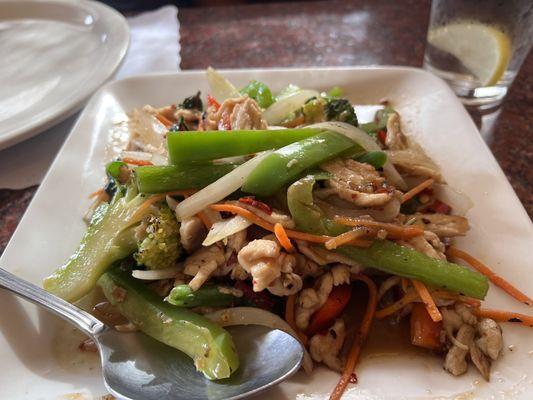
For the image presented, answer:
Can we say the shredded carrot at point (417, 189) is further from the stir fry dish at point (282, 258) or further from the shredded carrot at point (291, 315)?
the shredded carrot at point (291, 315)

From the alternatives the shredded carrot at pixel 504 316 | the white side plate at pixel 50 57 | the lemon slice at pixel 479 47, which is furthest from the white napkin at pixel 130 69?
the shredded carrot at pixel 504 316

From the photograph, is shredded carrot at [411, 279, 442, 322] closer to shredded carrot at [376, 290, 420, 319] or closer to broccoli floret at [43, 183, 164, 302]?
shredded carrot at [376, 290, 420, 319]

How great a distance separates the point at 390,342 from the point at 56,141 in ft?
5.05

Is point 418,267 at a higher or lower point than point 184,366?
higher

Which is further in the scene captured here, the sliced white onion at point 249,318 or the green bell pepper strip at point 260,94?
the green bell pepper strip at point 260,94

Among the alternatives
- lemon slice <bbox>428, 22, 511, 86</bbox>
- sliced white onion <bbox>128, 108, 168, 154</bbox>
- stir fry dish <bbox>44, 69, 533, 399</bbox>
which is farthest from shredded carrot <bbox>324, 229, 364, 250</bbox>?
lemon slice <bbox>428, 22, 511, 86</bbox>

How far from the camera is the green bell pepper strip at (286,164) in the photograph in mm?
1298

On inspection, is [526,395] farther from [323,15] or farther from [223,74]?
[323,15]

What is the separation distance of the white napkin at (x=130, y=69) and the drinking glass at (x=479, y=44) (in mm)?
1288

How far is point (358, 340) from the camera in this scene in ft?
4.03

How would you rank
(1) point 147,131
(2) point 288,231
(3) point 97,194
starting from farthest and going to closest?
(1) point 147,131
(3) point 97,194
(2) point 288,231

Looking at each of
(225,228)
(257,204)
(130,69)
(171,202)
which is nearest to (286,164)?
(257,204)

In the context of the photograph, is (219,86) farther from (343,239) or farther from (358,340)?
(358,340)

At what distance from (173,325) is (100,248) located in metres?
0.31
